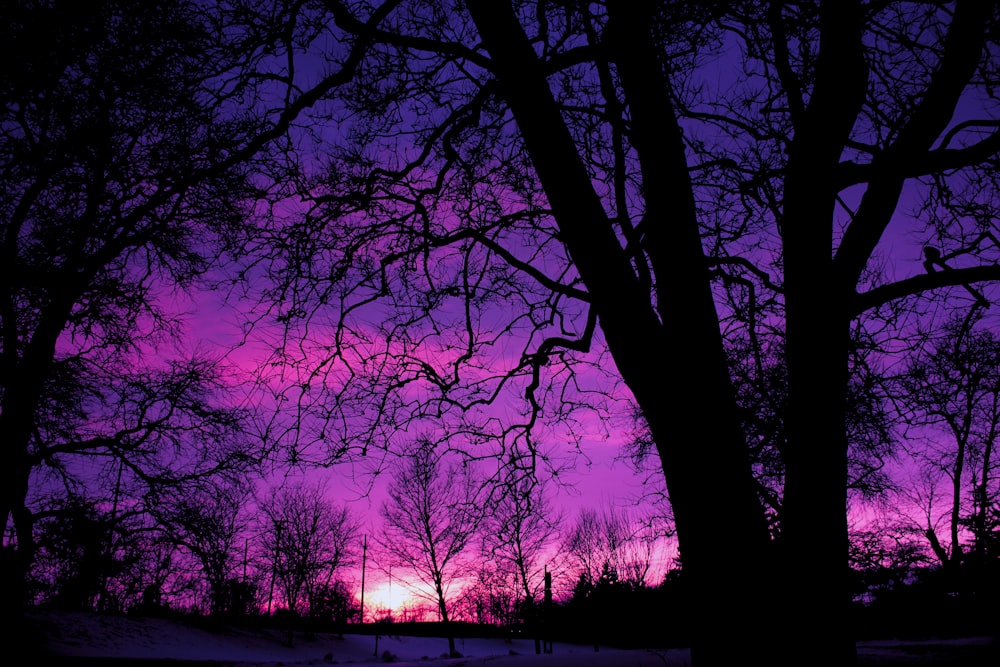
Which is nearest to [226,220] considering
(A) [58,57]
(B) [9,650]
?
(A) [58,57]

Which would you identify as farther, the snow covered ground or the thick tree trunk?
the snow covered ground

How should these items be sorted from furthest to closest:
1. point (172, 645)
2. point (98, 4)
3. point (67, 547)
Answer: point (172, 645), point (67, 547), point (98, 4)

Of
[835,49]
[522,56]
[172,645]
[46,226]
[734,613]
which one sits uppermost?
[46,226]

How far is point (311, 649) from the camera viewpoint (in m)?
34.1

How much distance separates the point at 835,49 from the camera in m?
3.47

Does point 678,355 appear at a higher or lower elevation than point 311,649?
higher

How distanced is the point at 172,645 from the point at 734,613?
2990 cm

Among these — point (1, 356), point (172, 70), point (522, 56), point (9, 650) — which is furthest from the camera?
point (9, 650)

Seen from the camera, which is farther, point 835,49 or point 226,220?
point 226,220

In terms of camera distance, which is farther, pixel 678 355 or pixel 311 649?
pixel 311 649

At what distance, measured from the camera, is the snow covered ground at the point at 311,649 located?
4797mm

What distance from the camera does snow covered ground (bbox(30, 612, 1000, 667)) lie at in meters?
4.80

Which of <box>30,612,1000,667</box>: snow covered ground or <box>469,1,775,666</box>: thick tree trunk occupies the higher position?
<box>469,1,775,666</box>: thick tree trunk

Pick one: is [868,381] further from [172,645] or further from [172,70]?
[172,645]
